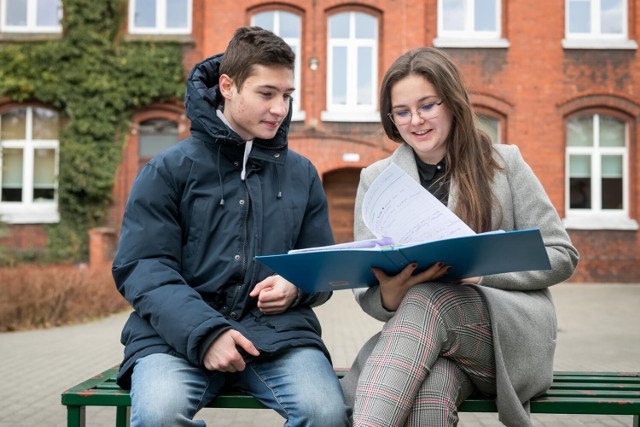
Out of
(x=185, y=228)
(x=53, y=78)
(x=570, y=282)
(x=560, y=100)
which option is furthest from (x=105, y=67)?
(x=185, y=228)

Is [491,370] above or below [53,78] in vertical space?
below

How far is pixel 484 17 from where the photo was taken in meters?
16.8

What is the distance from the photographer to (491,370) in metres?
2.61

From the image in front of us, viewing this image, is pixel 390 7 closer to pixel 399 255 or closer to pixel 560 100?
pixel 560 100

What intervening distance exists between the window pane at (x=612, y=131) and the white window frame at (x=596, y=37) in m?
1.69

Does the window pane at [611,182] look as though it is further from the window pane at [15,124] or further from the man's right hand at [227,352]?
the man's right hand at [227,352]

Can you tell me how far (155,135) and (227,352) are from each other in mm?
15383

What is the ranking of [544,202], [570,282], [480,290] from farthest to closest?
1. [570,282]
2. [544,202]
3. [480,290]

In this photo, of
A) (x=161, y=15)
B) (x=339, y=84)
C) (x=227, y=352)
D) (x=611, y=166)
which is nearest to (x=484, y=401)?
(x=227, y=352)

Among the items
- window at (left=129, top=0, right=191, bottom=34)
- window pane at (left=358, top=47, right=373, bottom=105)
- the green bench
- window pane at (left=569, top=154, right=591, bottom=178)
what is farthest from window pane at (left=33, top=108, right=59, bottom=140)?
the green bench

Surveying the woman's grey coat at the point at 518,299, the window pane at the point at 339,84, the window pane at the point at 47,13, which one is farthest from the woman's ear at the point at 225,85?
the window pane at the point at 47,13

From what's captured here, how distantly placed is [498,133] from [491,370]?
48.5 ft

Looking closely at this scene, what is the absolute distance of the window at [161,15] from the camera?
17016 mm

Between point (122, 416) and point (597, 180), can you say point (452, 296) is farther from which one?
point (597, 180)
